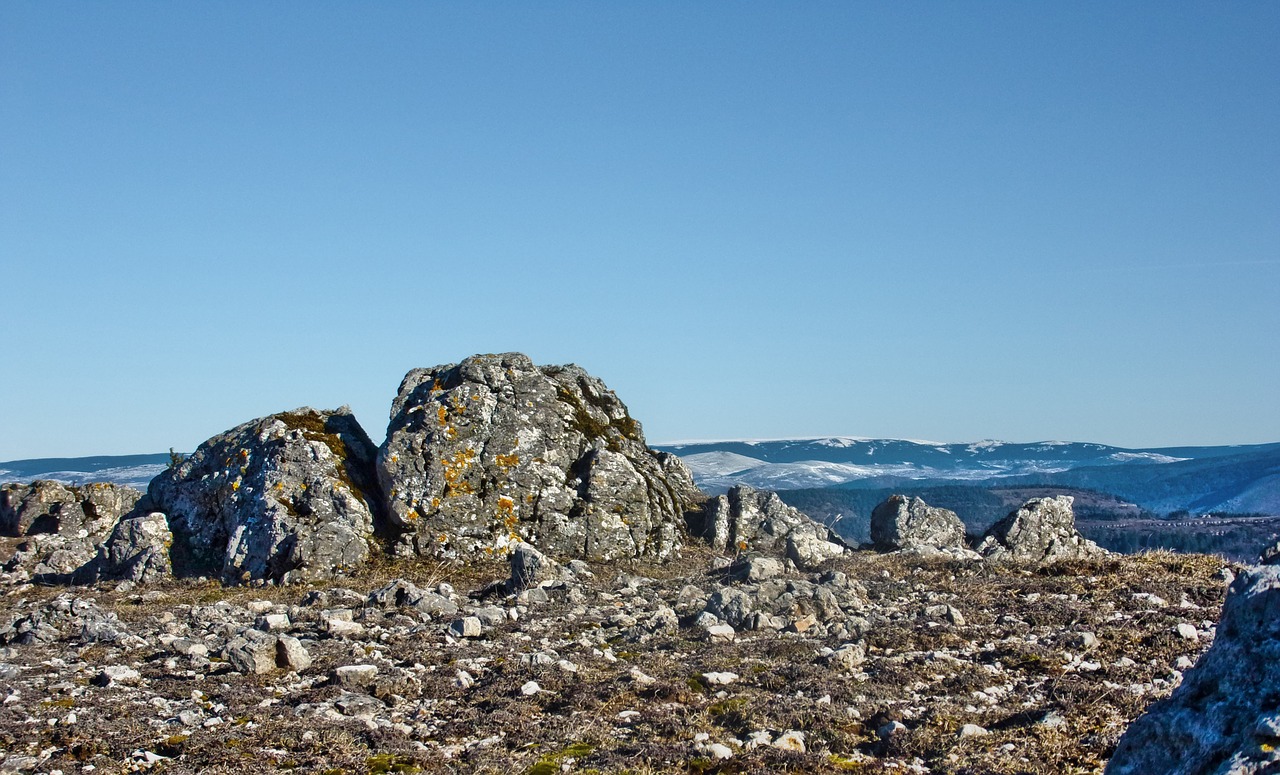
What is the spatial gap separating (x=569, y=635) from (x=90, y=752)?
240 inches

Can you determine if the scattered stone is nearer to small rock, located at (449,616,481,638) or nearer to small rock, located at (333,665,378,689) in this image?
small rock, located at (333,665,378,689)

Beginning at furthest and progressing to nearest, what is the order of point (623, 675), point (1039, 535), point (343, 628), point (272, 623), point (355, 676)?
point (1039, 535) → point (272, 623) → point (343, 628) → point (623, 675) → point (355, 676)

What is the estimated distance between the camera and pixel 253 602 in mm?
16703

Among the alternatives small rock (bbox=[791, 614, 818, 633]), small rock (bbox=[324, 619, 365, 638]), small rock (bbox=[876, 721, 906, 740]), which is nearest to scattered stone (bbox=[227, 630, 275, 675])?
small rock (bbox=[324, 619, 365, 638])

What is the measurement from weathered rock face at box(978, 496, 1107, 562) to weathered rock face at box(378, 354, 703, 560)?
26.2 feet

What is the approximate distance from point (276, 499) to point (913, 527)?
51.4 ft

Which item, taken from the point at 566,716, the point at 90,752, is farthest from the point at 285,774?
the point at 566,716

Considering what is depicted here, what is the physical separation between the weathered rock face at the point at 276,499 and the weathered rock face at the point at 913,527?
511 inches

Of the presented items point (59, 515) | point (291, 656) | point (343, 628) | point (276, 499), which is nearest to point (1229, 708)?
point (291, 656)

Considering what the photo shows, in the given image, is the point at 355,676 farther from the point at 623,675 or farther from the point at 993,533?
the point at 993,533

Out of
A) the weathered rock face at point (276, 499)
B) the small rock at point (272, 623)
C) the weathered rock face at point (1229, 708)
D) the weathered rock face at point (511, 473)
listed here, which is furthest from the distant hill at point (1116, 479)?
the weathered rock face at point (1229, 708)

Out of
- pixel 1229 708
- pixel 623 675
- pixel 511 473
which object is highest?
pixel 511 473

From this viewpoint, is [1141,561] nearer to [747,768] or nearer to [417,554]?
[747,768]

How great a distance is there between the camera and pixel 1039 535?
920 inches
